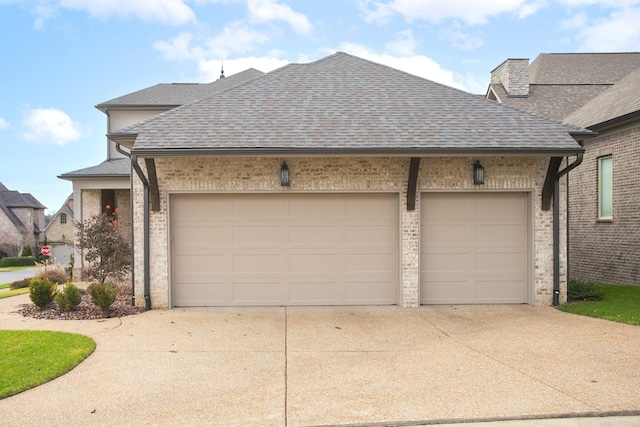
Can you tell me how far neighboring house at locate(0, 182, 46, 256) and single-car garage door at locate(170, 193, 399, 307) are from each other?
39467mm

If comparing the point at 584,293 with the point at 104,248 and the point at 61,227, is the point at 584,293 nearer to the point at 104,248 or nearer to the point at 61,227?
the point at 104,248

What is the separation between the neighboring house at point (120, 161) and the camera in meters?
16.5

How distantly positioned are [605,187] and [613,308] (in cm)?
618

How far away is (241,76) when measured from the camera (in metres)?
22.4

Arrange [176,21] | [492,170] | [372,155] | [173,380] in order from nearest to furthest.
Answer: [173,380]
[372,155]
[492,170]
[176,21]

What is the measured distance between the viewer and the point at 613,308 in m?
10.1

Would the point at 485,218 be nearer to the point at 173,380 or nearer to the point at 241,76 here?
the point at 173,380

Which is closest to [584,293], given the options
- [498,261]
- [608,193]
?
[498,261]

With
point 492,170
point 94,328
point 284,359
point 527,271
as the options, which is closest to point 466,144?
point 492,170

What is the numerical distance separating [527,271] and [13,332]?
9588 mm

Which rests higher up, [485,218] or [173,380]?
[485,218]

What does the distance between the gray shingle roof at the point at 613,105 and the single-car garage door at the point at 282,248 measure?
25.9ft

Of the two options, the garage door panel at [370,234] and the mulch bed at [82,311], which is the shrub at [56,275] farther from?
the garage door panel at [370,234]

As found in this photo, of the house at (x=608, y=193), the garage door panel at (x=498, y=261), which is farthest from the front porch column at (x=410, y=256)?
the house at (x=608, y=193)
